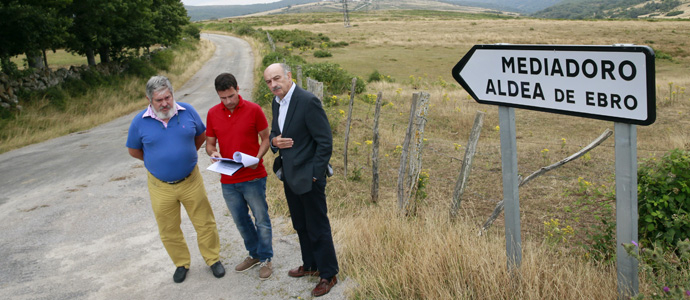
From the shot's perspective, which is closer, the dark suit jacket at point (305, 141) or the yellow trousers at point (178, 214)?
the dark suit jacket at point (305, 141)

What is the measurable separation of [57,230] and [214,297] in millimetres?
3108

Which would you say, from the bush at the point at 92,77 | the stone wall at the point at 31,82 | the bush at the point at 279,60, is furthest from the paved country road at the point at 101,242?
the bush at the point at 279,60

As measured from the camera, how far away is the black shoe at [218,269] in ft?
14.3

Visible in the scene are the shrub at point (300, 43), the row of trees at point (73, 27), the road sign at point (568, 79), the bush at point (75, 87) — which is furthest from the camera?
the shrub at point (300, 43)

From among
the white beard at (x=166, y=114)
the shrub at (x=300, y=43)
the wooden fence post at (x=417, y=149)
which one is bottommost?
the wooden fence post at (x=417, y=149)

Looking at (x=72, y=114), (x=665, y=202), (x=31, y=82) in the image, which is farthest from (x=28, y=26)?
(x=665, y=202)

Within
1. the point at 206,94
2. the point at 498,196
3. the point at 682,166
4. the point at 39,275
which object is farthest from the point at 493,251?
the point at 206,94

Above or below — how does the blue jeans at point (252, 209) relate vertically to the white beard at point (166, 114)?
below

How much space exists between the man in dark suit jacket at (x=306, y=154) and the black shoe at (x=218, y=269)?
1.04 metres

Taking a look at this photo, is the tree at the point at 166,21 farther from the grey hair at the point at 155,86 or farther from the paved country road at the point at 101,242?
the grey hair at the point at 155,86

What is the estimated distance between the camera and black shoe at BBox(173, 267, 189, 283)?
434 cm

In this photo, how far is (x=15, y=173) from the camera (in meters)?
8.93

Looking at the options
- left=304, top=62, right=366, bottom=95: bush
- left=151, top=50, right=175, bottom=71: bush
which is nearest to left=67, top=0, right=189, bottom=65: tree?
left=151, top=50, right=175, bottom=71: bush

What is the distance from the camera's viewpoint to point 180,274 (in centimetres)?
436
